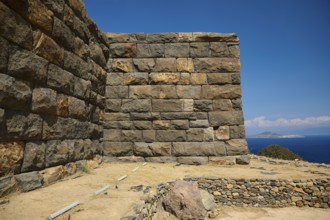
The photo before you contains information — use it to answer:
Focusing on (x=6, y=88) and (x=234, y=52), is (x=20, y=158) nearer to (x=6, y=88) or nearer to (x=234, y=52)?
(x=6, y=88)

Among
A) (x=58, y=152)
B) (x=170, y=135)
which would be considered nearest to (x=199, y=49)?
(x=170, y=135)

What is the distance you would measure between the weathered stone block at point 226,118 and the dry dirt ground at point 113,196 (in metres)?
1.21

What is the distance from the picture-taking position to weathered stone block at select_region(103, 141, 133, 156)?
21.8ft

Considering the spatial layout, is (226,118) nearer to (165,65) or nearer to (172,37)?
(165,65)

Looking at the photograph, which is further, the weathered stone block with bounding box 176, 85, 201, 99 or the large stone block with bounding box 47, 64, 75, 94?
the weathered stone block with bounding box 176, 85, 201, 99

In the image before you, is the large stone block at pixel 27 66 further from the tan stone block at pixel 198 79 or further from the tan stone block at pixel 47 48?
the tan stone block at pixel 198 79

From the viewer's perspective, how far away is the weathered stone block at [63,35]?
4.16m

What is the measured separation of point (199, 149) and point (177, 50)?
3.00 metres

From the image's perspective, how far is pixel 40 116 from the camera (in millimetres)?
Result: 3721

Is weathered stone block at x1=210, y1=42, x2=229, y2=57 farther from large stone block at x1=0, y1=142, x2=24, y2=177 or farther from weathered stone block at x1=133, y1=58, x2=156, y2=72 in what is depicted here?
large stone block at x1=0, y1=142, x2=24, y2=177

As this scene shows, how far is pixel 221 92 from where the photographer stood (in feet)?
22.4

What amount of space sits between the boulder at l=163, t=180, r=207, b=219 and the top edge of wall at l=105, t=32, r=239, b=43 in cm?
452

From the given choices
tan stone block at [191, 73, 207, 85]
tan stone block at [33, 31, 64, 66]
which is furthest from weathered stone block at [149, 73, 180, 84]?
tan stone block at [33, 31, 64, 66]

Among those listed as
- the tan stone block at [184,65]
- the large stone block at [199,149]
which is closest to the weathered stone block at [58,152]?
the large stone block at [199,149]
